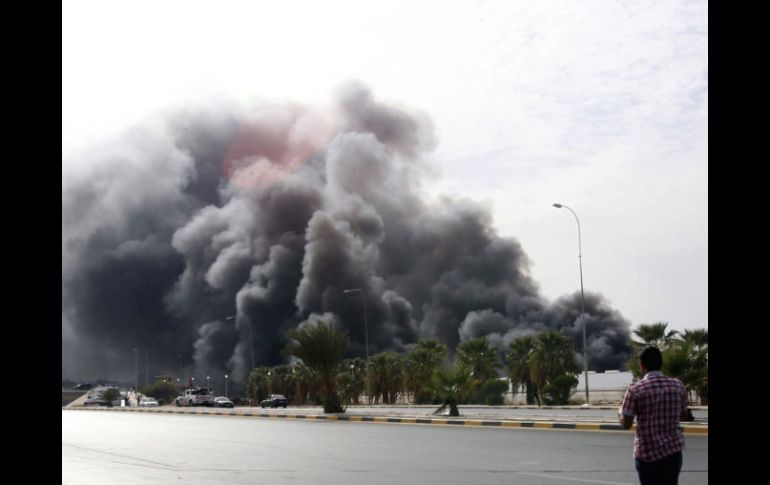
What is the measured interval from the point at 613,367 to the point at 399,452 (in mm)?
109811

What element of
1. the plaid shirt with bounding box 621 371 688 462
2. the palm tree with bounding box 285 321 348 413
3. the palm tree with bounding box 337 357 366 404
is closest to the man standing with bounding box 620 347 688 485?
the plaid shirt with bounding box 621 371 688 462

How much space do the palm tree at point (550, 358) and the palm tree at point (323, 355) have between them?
1813 centimetres

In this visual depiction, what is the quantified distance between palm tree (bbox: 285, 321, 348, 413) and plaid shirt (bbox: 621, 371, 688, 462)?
35669mm

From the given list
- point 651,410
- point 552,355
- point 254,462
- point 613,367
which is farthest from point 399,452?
point 613,367

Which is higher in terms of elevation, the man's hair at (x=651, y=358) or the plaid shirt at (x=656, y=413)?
the man's hair at (x=651, y=358)

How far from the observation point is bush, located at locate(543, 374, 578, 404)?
1917 inches

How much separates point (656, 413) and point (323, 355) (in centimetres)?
3612

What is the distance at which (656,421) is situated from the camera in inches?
256

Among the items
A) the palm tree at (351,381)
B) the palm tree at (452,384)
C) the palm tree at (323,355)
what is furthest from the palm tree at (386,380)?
the palm tree at (452,384)

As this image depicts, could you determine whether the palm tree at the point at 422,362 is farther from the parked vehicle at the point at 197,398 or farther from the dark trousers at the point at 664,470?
the dark trousers at the point at 664,470

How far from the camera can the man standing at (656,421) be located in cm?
641

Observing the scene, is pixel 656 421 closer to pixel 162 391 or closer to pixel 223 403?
pixel 223 403
